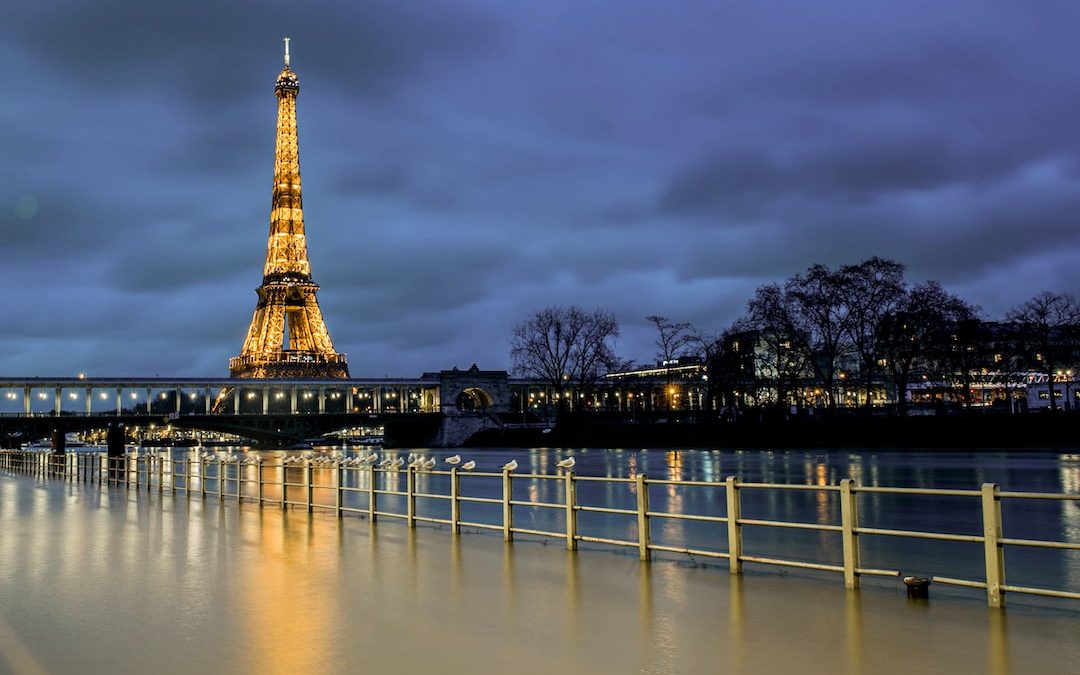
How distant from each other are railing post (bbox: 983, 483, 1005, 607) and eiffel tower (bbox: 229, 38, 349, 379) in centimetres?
14654

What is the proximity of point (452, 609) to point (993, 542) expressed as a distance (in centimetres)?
567

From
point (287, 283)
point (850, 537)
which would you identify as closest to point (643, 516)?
point (850, 537)

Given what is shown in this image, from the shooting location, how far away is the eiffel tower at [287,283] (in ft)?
500

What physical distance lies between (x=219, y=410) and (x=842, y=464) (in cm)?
11987

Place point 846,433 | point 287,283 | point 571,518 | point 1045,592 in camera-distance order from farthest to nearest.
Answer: point 287,283 < point 846,433 < point 571,518 < point 1045,592

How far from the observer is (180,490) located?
114 feet

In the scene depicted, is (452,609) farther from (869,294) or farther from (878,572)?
(869,294)

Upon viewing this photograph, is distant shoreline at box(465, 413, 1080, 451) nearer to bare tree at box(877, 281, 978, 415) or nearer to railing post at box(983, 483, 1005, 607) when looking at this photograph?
bare tree at box(877, 281, 978, 415)

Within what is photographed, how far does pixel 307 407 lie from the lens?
16962cm

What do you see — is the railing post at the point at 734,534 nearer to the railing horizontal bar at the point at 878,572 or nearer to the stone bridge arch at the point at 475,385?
the railing horizontal bar at the point at 878,572

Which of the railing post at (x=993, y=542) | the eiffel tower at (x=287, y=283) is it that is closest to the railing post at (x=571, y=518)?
the railing post at (x=993, y=542)

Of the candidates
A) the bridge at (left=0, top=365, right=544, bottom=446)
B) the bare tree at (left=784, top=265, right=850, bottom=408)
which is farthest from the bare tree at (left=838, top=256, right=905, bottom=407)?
the bridge at (left=0, top=365, right=544, bottom=446)

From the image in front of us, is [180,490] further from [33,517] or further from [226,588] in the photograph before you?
[226,588]

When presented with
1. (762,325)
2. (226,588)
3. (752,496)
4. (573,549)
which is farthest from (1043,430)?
(226,588)
